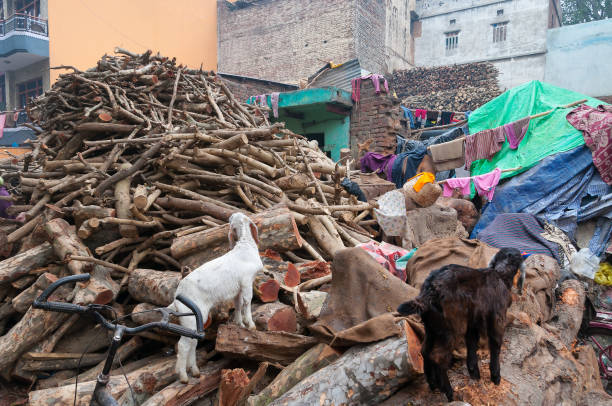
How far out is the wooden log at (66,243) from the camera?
4259 mm

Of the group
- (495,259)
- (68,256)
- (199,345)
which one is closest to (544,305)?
(495,259)

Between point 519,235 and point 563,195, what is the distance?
206cm

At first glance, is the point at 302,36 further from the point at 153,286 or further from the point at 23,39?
the point at 153,286

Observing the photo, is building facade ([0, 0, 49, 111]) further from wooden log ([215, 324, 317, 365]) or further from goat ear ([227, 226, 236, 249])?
wooden log ([215, 324, 317, 365])

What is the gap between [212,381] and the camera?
3.36 meters

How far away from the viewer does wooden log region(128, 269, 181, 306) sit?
3.87 metres

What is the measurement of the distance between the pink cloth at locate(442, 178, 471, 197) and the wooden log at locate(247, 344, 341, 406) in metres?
7.24

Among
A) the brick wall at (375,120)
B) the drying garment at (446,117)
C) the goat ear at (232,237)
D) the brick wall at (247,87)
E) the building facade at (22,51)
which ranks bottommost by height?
the goat ear at (232,237)

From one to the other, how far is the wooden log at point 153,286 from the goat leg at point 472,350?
2.48 metres

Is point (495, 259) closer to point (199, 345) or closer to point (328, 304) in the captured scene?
point (328, 304)

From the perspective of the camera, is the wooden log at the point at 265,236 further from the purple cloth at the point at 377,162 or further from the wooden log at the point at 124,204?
the purple cloth at the point at 377,162

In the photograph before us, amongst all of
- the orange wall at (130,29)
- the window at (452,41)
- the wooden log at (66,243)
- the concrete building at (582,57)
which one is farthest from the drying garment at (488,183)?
the window at (452,41)

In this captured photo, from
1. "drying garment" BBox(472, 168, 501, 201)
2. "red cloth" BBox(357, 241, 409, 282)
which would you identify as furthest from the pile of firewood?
"drying garment" BBox(472, 168, 501, 201)

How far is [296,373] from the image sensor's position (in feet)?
10.2
